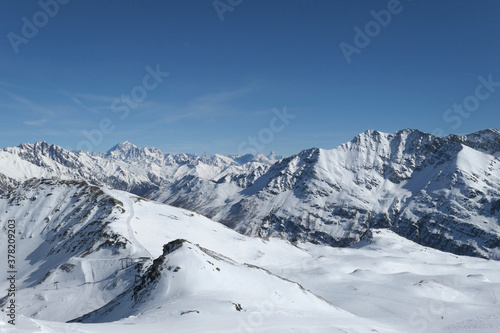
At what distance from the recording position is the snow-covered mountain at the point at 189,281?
30359mm

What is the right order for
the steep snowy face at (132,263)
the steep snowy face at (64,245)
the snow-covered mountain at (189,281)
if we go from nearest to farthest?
the snow-covered mountain at (189,281)
the steep snowy face at (132,263)
the steep snowy face at (64,245)

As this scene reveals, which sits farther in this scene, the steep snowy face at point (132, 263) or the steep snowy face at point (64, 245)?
the steep snowy face at point (64, 245)

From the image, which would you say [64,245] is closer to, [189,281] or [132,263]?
[132,263]

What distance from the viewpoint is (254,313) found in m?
30.6

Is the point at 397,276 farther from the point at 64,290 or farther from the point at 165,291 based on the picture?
the point at 64,290

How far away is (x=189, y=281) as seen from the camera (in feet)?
119

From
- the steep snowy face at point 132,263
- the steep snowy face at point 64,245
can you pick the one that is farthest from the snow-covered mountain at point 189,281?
the steep snowy face at point 64,245

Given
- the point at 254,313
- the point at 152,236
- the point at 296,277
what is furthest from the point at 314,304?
the point at 152,236

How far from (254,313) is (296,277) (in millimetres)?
53840

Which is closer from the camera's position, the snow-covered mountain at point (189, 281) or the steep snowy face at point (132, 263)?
the snow-covered mountain at point (189, 281)

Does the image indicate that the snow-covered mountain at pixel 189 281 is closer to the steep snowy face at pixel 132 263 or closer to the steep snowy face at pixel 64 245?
the steep snowy face at pixel 132 263

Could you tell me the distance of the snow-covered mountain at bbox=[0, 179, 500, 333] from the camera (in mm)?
30359

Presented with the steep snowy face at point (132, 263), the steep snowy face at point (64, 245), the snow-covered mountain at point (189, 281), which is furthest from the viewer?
the steep snowy face at point (64, 245)

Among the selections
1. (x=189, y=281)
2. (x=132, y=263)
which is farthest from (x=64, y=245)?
(x=189, y=281)
